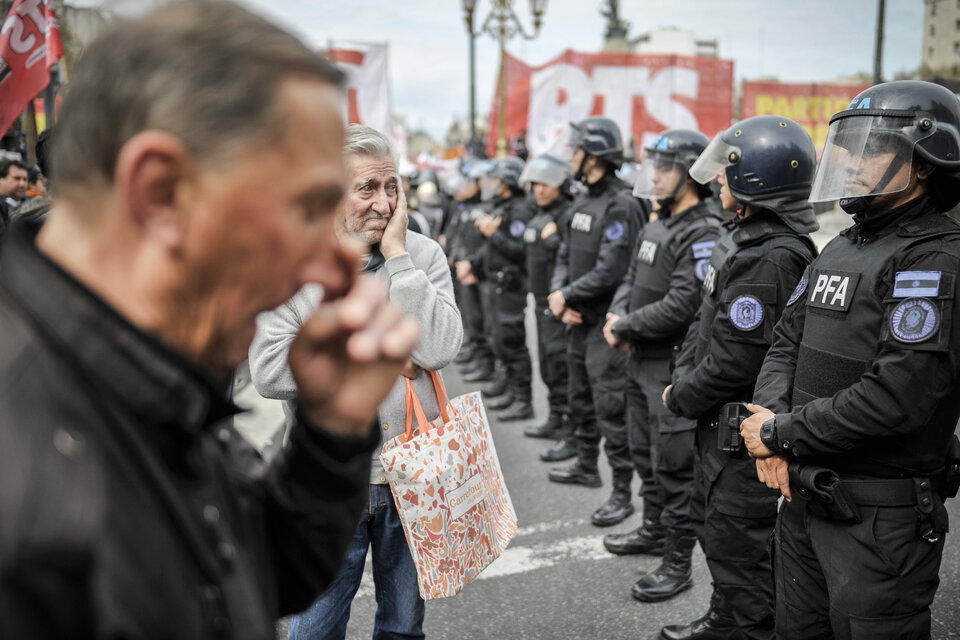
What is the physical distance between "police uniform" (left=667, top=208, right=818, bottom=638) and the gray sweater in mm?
1355

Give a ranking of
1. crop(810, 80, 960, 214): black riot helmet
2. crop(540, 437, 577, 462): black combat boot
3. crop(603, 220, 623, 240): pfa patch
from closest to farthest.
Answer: crop(810, 80, 960, 214): black riot helmet < crop(603, 220, 623, 240): pfa patch < crop(540, 437, 577, 462): black combat boot

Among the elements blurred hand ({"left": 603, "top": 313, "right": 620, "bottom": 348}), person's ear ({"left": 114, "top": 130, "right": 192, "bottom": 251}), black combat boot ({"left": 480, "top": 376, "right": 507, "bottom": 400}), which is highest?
person's ear ({"left": 114, "top": 130, "right": 192, "bottom": 251})

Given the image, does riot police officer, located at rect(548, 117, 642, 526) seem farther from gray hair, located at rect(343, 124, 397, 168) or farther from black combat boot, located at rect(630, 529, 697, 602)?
gray hair, located at rect(343, 124, 397, 168)

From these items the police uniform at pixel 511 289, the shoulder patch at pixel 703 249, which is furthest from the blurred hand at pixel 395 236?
the police uniform at pixel 511 289

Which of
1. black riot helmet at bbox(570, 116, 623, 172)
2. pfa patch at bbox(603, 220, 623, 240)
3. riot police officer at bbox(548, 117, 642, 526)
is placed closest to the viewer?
riot police officer at bbox(548, 117, 642, 526)

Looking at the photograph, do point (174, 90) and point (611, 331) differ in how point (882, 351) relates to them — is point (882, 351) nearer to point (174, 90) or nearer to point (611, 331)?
point (174, 90)

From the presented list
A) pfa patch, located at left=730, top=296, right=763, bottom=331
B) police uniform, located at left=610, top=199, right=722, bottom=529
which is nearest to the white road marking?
police uniform, located at left=610, top=199, right=722, bottom=529

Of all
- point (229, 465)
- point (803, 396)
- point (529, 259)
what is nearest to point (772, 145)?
point (803, 396)

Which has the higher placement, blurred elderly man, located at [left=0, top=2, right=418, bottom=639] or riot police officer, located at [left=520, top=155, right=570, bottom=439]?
blurred elderly man, located at [left=0, top=2, right=418, bottom=639]

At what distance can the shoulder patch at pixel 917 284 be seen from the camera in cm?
229

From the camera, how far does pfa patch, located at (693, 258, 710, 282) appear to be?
14.1ft

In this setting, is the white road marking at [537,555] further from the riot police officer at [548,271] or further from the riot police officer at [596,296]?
the riot police officer at [548,271]

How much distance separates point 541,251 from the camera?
7.46 metres

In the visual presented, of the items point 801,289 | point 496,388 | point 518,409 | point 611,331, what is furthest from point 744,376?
point 496,388
